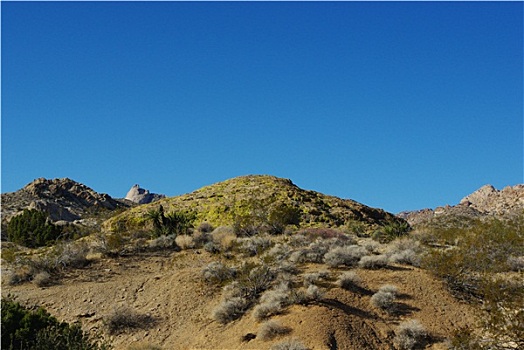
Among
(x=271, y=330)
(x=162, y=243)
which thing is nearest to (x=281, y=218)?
(x=162, y=243)

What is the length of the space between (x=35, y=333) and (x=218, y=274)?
845 centimetres

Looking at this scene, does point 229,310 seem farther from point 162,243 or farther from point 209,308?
point 162,243

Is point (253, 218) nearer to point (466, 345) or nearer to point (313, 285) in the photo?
point (313, 285)

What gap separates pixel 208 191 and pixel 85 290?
2496 cm

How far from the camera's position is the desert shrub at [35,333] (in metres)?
14.1

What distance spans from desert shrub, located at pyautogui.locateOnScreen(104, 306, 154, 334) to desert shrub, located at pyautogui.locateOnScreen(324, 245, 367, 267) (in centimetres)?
815

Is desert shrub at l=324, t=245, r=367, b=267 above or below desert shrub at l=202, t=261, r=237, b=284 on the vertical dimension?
above

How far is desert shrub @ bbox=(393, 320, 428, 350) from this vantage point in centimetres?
1634

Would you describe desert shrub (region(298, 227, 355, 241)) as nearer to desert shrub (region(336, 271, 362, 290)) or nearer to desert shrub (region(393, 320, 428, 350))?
desert shrub (region(336, 271, 362, 290))

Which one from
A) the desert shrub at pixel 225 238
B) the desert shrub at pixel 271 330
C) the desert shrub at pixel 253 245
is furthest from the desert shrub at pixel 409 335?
the desert shrub at pixel 225 238

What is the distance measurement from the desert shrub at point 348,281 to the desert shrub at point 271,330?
3904 mm

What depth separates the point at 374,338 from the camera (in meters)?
16.8

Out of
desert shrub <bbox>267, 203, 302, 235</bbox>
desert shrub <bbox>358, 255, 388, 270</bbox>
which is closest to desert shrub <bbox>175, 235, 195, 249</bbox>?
desert shrub <bbox>267, 203, 302, 235</bbox>

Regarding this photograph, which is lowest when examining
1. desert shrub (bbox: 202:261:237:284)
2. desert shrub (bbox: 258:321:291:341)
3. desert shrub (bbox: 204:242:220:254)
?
desert shrub (bbox: 258:321:291:341)
